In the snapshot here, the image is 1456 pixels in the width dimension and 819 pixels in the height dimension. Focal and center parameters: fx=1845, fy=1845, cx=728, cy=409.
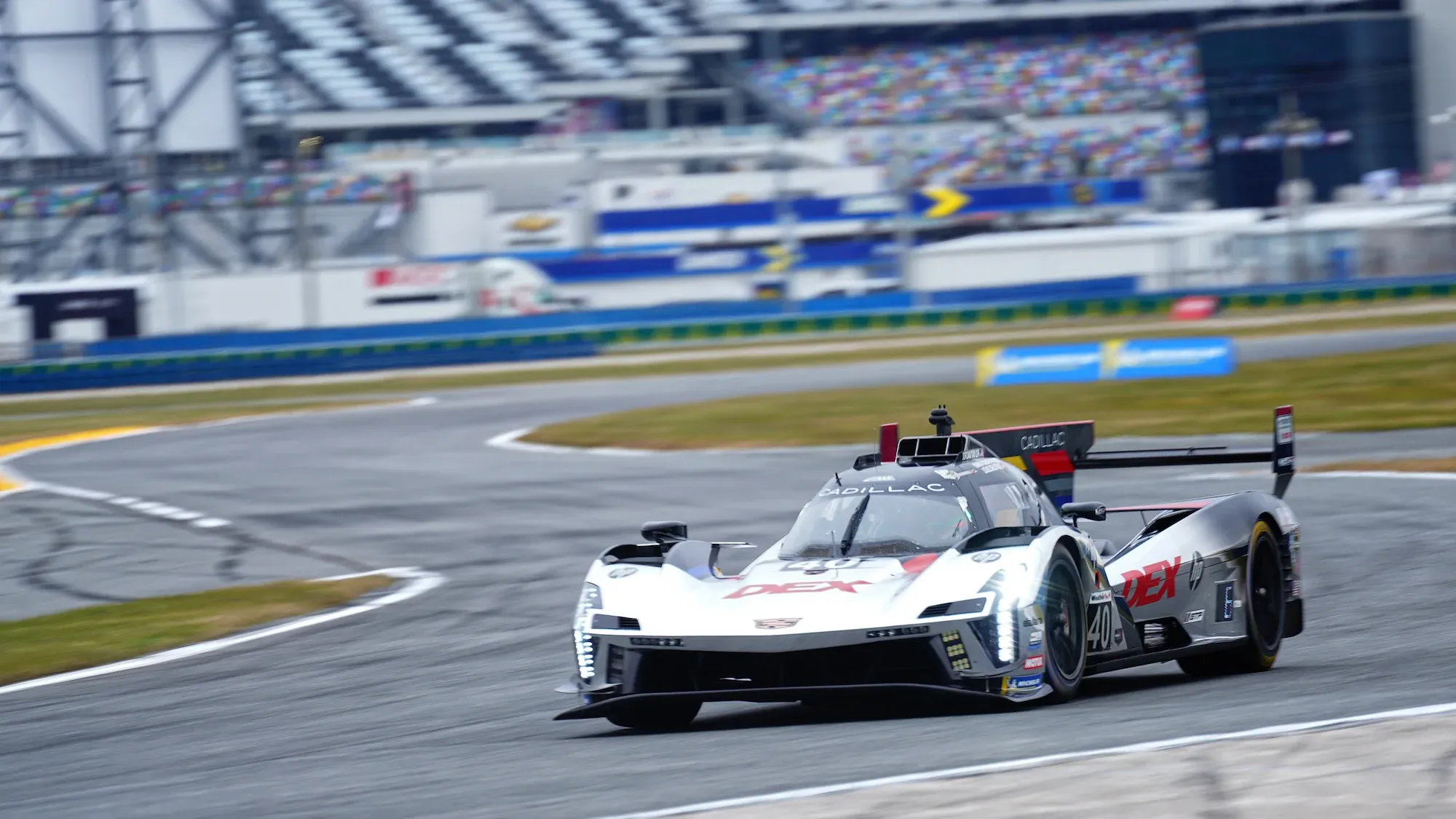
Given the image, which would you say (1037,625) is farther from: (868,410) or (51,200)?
(51,200)

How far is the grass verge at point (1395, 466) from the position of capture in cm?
1759

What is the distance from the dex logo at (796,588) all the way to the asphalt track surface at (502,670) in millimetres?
548

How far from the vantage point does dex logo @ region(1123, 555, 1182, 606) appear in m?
8.48

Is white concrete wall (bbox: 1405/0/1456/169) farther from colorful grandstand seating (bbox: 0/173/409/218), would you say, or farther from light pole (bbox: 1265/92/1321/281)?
colorful grandstand seating (bbox: 0/173/409/218)

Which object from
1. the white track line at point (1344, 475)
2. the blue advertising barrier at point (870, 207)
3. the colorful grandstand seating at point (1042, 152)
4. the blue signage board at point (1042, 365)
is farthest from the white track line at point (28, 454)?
the colorful grandstand seating at point (1042, 152)

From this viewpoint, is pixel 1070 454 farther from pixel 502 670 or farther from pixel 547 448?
pixel 547 448

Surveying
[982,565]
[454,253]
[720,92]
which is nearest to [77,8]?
[454,253]

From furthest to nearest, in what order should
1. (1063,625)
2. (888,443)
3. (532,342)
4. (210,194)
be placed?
1. (210,194)
2. (532,342)
3. (888,443)
4. (1063,625)

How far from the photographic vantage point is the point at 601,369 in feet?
149

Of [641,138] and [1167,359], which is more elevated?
[641,138]

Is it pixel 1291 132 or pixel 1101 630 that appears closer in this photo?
pixel 1101 630

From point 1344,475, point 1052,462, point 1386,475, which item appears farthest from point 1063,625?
point 1344,475

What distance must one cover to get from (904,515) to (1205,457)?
7.72 feet

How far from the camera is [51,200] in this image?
244 feet
